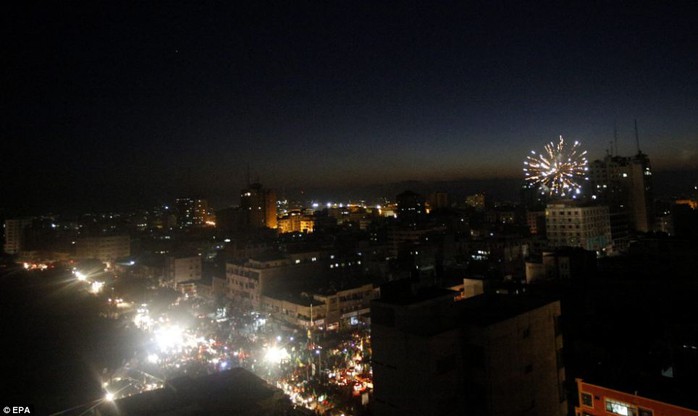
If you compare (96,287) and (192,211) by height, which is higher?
(192,211)

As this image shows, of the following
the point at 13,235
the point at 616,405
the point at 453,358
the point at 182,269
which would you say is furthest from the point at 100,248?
the point at 616,405

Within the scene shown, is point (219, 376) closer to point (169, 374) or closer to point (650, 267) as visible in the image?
point (169, 374)

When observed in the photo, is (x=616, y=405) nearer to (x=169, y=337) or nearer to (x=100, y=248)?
(x=169, y=337)

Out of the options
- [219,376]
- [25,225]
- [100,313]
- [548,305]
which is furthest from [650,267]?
[25,225]

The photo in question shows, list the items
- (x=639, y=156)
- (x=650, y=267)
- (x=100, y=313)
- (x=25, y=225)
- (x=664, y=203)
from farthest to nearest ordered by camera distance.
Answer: (x=25, y=225), (x=664, y=203), (x=639, y=156), (x=100, y=313), (x=650, y=267)

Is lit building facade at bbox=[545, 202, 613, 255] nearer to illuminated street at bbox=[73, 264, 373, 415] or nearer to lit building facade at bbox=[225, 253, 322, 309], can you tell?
lit building facade at bbox=[225, 253, 322, 309]

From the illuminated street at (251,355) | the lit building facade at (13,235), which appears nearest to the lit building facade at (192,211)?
the lit building facade at (13,235)

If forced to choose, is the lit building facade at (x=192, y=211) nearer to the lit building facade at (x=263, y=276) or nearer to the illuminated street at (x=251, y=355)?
the lit building facade at (x=263, y=276)

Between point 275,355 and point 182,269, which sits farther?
point 182,269
